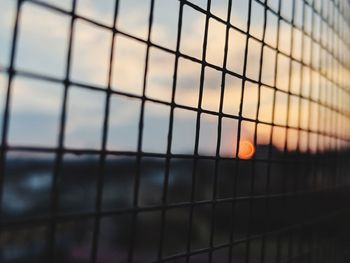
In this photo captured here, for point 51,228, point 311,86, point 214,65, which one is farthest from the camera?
point 311,86

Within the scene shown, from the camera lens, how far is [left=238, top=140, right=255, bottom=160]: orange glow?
80.1 inches

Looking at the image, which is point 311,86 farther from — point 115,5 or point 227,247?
point 115,5

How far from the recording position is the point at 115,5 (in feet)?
4.21

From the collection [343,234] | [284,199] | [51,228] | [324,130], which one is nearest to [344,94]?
[324,130]

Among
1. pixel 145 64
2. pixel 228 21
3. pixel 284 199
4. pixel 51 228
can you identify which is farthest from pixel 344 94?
pixel 51 228

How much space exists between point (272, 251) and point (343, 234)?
148 centimetres

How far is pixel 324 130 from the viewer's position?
3246mm

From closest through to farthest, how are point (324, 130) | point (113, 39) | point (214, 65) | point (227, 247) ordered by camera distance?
1. point (113, 39)
2. point (214, 65)
3. point (227, 247)
4. point (324, 130)

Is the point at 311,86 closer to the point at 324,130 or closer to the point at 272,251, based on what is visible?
the point at 324,130

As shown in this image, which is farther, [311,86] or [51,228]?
[311,86]

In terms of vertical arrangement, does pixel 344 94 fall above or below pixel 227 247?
above

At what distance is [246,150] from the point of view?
212 cm

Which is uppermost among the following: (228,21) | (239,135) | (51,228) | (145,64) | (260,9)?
(260,9)

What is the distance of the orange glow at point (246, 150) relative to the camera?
203cm
